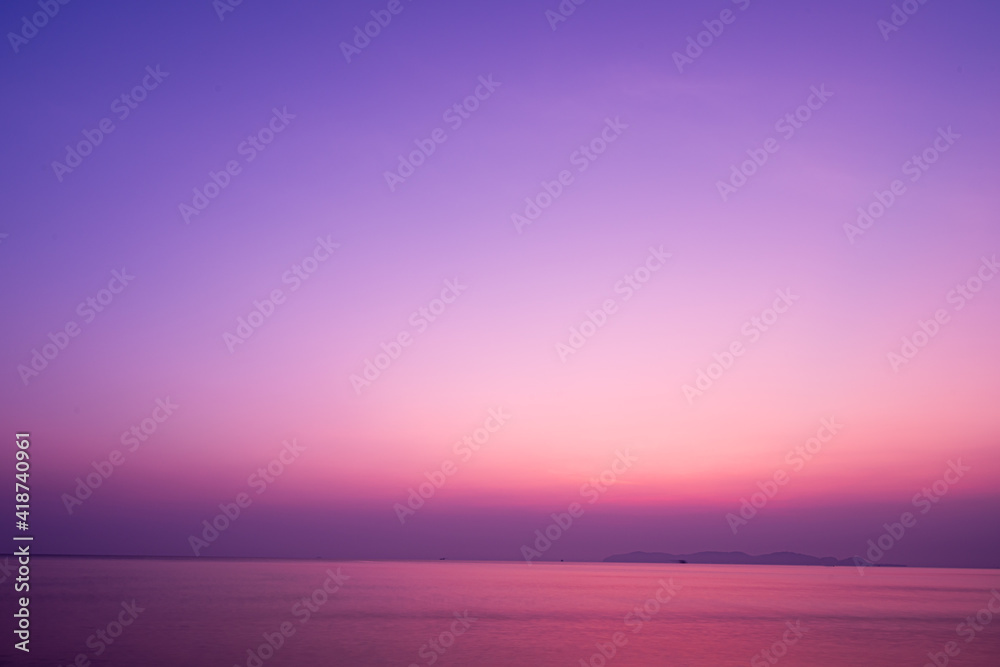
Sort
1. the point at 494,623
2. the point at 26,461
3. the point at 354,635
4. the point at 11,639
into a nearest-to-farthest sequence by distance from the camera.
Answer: the point at 26,461 < the point at 11,639 < the point at 354,635 < the point at 494,623

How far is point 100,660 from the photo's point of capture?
27.9 m

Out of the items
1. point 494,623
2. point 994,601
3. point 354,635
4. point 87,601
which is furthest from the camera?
point 994,601

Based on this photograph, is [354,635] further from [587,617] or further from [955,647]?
[955,647]

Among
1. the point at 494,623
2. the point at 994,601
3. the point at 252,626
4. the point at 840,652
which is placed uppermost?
the point at 994,601

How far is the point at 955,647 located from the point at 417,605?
109 feet

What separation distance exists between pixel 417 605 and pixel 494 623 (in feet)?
46.3

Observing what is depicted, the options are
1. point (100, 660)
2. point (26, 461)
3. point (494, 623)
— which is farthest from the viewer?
point (494, 623)

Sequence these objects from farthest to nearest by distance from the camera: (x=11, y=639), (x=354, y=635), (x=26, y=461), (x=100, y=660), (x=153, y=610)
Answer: (x=153, y=610) → (x=354, y=635) → (x=11, y=639) → (x=100, y=660) → (x=26, y=461)

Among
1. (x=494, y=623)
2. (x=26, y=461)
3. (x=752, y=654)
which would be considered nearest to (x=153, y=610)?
(x=494, y=623)

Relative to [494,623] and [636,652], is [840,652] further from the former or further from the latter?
[494,623]

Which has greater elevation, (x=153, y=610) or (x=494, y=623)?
(x=494, y=623)

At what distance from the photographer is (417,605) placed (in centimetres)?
5697

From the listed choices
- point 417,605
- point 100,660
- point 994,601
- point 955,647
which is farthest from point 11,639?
point 994,601

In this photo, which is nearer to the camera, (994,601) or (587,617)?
(587,617)
